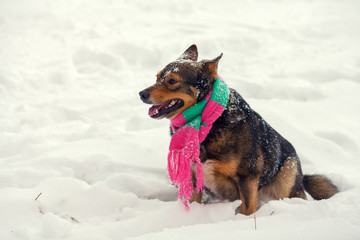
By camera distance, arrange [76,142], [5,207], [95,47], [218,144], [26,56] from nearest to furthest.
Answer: [5,207] < [218,144] < [76,142] < [26,56] < [95,47]

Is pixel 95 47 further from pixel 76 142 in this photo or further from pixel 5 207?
pixel 5 207

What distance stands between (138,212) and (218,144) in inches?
34.8

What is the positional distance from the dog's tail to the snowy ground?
19cm

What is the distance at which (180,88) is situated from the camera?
8.29 ft

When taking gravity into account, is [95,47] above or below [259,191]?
above

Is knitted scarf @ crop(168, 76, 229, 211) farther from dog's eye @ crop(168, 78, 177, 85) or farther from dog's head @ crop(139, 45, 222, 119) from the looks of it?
dog's eye @ crop(168, 78, 177, 85)

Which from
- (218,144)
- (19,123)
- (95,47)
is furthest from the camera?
(95,47)

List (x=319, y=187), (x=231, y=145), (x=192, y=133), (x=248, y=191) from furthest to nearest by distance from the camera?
(x=319, y=187)
(x=248, y=191)
(x=231, y=145)
(x=192, y=133)

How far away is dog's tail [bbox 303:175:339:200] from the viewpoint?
3096 mm

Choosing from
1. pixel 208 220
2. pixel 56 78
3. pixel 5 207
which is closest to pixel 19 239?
pixel 5 207

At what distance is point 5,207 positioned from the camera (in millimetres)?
2406

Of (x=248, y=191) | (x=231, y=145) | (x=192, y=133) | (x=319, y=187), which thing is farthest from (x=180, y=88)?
(x=319, y=187)

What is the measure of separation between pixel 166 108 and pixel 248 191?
0.98 m

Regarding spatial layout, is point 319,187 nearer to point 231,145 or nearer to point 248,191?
point 248,191
